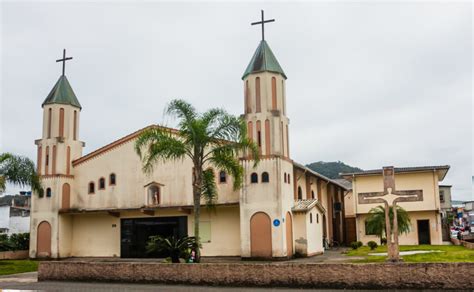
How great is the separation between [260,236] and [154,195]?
8.41m

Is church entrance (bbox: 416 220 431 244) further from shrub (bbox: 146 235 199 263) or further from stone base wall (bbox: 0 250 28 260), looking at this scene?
stone base wall (bbox: 0 250 28 260)

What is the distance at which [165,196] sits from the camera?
108 ft

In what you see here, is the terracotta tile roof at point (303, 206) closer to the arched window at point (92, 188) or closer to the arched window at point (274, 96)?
the arched window at point (274, 96)

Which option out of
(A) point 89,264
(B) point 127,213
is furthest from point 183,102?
(B) point 127,213

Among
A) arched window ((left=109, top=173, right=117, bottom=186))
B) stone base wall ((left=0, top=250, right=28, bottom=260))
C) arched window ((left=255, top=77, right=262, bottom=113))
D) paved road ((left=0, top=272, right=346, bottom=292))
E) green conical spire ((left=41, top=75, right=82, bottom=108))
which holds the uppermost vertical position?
green conical spire ((left=41, top=75, right=82, bottom=108))

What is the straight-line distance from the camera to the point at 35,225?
35.8 meters

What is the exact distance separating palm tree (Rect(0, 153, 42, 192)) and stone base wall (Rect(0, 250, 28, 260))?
7685mm

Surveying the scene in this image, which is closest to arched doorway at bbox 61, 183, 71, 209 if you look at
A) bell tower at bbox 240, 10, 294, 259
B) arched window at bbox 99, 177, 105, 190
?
arched window at bbox 99, 177, 105, 190

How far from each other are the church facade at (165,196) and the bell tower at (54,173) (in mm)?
68

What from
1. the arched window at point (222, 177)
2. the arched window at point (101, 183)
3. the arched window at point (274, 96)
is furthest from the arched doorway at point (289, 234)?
the arched window at point (101, 183)

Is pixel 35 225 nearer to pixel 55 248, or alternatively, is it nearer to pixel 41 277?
pixel 55 248

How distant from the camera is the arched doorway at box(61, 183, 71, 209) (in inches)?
1400

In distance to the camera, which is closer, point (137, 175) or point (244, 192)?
point (244, 192)

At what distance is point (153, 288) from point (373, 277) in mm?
7230
